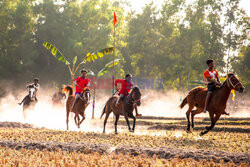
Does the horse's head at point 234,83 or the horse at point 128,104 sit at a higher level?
the horse's head at point 234,83

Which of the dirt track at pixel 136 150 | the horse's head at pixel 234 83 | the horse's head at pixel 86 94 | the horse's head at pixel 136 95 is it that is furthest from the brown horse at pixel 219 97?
the horse's head at pixel 86 94

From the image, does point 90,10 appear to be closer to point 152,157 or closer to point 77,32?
point 77,32

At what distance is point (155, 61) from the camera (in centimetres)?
7381

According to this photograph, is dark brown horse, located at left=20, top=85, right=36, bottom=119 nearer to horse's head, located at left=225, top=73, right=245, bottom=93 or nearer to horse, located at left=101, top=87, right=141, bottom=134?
horse, located at left=101, top=87, right=141, bottom=134

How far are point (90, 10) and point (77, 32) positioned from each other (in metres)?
4.76

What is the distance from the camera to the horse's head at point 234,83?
603 inches

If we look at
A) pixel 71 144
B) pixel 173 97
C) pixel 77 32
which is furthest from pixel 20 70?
pixel 71 144

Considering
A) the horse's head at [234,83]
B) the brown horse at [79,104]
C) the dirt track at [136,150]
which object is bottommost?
the dirt track at [136,150]

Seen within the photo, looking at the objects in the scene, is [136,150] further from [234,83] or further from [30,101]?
[30,101]

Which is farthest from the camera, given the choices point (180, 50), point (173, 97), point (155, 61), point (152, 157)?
point (173, 97)

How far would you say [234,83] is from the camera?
15.6 m

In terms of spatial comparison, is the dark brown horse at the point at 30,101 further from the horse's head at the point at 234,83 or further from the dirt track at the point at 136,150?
the horse's head at the point at 234,83

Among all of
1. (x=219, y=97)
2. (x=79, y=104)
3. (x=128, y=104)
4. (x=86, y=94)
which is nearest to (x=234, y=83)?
(x=219, y=97)

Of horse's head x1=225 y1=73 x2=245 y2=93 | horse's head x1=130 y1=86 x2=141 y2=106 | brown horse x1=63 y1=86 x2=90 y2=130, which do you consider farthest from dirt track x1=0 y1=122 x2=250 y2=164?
brown horse x1=63 y1=86 x2=90 y2=130
